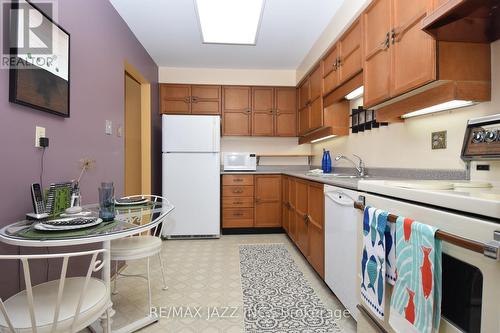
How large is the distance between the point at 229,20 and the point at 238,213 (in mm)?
2382

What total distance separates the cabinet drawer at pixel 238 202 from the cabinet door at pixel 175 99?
1.46 metres

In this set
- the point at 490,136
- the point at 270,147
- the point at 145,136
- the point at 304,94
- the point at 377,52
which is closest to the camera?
the point at 490,136

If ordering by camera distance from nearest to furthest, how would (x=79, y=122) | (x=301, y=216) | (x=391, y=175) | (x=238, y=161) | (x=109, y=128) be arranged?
(x=79, y=122), (x=391, y=175), (x=109, y=128), (x=301, y=216), (x=238, y=161)

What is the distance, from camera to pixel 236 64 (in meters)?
3.93

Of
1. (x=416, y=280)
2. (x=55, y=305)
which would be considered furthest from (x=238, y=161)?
(x=416, y=280)

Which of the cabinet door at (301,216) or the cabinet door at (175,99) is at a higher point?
the cabinet door at (175,99)

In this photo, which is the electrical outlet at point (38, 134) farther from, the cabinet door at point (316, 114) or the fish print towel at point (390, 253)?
the cabinet door at point (316, 114)

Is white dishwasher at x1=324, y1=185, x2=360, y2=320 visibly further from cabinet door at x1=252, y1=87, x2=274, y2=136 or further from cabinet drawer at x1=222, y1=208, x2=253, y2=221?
cabinet door at x1=252, y1=87, x2=274, y2=136

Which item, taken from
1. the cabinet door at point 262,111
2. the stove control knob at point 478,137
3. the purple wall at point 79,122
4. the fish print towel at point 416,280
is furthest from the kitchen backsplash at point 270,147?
the fish print towel at point 416,280

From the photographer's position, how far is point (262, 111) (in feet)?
13.4

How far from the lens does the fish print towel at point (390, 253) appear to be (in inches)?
42.6

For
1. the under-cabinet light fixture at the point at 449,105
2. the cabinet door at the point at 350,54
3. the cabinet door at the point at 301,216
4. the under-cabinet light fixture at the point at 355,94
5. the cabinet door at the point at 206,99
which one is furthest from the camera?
the cabinet door at the point at 206,99

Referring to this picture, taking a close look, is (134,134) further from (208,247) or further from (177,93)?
(208,247)

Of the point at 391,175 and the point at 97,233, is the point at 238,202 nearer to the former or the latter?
the point at 391,175
